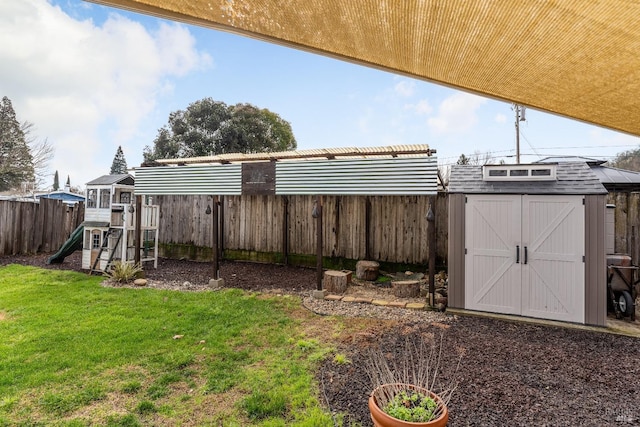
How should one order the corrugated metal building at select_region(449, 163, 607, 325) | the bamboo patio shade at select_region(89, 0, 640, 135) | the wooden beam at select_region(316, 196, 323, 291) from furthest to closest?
the wooden beam at select_region(316, 196, 323, 291), the corrugated metal building at select_region(449, 163, 607, 325), the bamboo patio shade at select_region(89, 0, 640, 135)

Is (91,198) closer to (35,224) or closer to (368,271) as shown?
(35,224)

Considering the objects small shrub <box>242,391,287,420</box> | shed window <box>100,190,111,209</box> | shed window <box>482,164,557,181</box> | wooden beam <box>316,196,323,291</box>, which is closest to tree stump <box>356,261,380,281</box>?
wooden beam <box>316,196,323,291</box>

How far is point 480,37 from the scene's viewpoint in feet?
3.67

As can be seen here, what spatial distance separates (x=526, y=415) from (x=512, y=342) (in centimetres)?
166

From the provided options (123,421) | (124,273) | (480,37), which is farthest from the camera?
(124,273)

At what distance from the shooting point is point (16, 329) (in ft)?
13.2

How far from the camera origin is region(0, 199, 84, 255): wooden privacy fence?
28.3 ft

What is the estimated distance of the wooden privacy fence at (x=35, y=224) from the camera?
8623mm

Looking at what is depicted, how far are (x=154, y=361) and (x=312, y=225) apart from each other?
213 inches

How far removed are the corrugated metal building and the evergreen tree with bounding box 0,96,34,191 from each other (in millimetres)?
22720

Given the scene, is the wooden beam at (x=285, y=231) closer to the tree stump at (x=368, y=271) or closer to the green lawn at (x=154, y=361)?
the tree stump at (x=368, y=271)

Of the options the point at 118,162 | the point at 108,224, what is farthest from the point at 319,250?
the point at 118,162

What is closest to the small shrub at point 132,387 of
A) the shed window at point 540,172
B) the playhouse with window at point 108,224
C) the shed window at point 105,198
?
the playhouse with window at point 108,224

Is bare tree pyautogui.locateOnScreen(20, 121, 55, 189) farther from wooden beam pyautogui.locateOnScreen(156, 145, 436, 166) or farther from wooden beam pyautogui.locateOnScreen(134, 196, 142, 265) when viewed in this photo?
Result: wooden beam pyautogui.locateOnScreen(156, 145, 436, 166)
